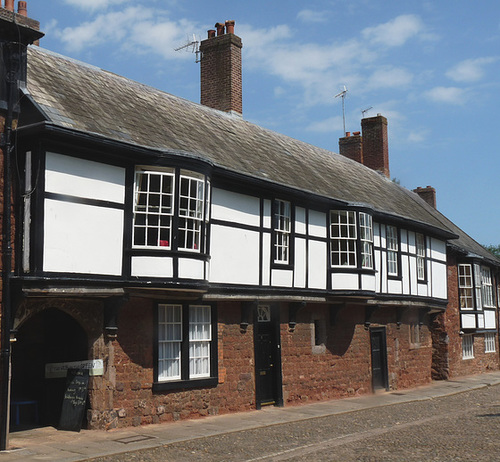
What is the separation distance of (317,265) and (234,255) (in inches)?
143

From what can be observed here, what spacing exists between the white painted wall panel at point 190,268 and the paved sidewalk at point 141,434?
3136 millimetres

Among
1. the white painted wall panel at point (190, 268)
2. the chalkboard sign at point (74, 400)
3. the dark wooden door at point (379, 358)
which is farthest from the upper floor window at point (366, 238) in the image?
the chalkboard sign at point (74, 400)

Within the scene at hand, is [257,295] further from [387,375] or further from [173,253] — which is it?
[387,375]

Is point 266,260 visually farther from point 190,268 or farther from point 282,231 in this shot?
point 190,268

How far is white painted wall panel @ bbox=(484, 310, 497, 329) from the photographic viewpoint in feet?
98.8

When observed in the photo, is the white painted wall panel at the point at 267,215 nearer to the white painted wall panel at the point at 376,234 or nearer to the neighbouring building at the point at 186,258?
the neighbouring building at the point at 186,258

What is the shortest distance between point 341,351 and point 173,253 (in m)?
8.68

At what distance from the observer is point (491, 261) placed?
31266 millimetres

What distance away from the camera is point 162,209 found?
45.0 ft

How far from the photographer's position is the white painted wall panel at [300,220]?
18344 millimetres

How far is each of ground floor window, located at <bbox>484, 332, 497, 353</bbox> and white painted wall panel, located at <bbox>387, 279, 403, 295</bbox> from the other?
10.1 meters

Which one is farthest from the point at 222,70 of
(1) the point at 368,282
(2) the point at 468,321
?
(2) the point at 468,321

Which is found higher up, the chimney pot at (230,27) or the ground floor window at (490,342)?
the chimney pot at (230,27)

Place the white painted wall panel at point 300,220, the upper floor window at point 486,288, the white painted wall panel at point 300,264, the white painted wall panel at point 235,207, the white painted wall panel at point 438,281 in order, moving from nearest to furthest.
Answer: the white painted wall panel at point 235,207 < the white painted wall panel at point 300,264 < the white painted wall panel at point 300,220 < the white painted wall panel at point 438,281 < the upper floor window at point 486,288
